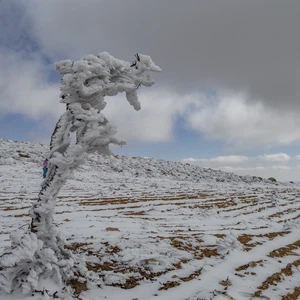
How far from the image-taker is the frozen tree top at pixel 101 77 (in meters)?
4.43

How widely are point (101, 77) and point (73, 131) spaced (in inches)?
41.5

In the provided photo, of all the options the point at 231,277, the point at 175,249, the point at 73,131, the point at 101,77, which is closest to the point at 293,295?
the point at 231,277

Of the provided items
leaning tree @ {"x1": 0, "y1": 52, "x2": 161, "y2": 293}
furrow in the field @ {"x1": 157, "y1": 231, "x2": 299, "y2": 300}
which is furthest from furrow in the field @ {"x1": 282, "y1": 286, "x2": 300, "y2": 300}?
leaning tree @ {"x1": 0, "y1": 52, "x2": 161, "y2": 293}

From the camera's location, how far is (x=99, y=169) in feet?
107

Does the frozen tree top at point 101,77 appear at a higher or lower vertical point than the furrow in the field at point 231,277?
higher

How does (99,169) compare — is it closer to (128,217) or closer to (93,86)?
(128,217)

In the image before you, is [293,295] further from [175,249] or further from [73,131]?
[73,131]

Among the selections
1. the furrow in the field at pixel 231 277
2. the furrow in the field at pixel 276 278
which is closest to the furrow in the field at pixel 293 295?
the furrow in the field at pixel 276 278

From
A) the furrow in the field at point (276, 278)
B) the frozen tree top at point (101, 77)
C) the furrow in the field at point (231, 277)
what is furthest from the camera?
the furrow in the field at point (276, 278)

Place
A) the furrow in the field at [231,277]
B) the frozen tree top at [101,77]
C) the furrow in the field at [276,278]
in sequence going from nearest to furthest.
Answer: the frozen tree top at [101,77] → the furrow in the field at [231,277] → the furrow in the field at [276,278]

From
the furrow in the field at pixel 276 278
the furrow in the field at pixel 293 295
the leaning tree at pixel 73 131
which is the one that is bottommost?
the furrow in the field at pixel 293 295

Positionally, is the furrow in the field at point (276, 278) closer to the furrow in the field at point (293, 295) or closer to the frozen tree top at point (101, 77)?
the furrow in the field at point (293, 295)

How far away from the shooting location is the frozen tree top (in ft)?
14.5

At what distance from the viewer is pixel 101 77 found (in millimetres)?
4738
